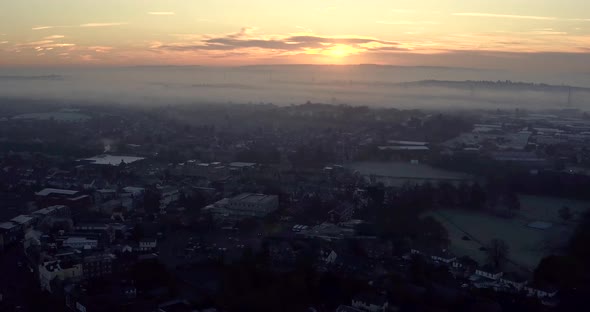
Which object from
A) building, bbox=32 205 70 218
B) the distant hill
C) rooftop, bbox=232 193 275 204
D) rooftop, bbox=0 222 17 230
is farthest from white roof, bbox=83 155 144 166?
the distant hill

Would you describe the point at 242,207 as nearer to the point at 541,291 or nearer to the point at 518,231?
the point at 518,231

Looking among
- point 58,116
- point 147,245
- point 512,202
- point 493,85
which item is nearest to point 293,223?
point 147,245

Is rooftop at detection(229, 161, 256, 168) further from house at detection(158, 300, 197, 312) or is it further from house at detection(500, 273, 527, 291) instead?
house at detection(158, 300, 197, 312)

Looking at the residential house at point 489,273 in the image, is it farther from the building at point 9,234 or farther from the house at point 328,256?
the building at point 9,234

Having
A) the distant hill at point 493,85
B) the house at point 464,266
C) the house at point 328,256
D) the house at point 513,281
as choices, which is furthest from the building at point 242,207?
the distant hill at point 493,85

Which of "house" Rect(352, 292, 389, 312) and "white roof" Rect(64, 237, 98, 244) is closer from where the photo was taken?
"house" Rect(352, 292, 389, 312)
